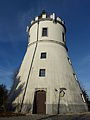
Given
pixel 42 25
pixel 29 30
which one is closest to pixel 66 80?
pixel 42 25

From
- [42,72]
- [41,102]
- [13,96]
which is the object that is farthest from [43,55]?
[13,96]

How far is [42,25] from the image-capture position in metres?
25.0

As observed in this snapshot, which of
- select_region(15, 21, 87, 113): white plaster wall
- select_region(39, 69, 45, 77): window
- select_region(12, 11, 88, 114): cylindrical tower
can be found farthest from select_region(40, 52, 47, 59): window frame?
select_region(39, 69, 45, 77): window

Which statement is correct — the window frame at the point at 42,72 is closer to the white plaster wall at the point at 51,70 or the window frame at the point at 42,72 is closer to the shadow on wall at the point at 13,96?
the white plaster wall at the point at 51,70

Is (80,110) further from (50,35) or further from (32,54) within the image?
(50,35)

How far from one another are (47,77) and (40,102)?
3.19 meters

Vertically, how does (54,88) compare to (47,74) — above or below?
below

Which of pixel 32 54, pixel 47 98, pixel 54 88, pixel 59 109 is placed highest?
pixel 32 54

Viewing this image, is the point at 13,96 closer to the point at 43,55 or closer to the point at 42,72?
the point at 42,72

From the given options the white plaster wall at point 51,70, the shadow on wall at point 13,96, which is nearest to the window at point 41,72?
the white plaster wall at point 51,70

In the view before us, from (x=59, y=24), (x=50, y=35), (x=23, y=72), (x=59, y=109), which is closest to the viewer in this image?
(x=59, y=109)

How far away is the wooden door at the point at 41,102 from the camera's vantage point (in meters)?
18.4

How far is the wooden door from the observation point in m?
18.4

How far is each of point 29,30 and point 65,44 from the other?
6695 mm
